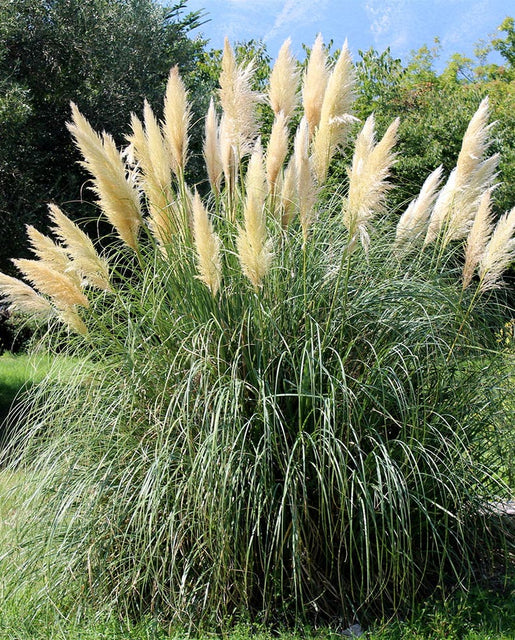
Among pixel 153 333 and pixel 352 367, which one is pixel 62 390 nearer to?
pixel 153 333

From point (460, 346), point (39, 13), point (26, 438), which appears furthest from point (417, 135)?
point (26, 438)

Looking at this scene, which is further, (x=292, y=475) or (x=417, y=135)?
(x=417, y=135)

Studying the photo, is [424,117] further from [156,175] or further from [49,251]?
[49,251]

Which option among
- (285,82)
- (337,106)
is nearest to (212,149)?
(285,82)

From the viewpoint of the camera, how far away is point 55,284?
3576 mm

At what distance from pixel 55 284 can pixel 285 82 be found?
1589mm

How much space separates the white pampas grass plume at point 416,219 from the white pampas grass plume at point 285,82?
2.70ft

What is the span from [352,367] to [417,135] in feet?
26.6

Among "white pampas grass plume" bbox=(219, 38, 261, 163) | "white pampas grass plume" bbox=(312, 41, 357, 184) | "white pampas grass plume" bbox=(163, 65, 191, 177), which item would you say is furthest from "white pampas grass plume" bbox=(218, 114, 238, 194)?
"white pampas grass plume" bbox=(312, 41, 357, 184)

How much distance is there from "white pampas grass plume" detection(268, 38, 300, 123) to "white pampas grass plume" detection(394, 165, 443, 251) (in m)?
0.82

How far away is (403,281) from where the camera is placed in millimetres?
3738

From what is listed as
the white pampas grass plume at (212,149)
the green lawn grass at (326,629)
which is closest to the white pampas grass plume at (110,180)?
the white pampas grass plume at (212,149)

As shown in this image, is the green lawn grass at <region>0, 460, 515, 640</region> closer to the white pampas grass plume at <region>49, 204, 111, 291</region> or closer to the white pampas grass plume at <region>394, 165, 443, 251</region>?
the white pampas grass plume at <region>49, 204, 111, 291</region>

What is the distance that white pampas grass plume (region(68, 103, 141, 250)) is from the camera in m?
3.49
